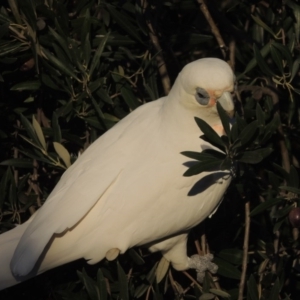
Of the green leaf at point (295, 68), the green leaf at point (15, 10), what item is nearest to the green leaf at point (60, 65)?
the green leaf at point (15, 10)

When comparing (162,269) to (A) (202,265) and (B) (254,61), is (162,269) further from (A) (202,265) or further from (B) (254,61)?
(B) (254,61)

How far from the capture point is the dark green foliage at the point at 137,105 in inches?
121

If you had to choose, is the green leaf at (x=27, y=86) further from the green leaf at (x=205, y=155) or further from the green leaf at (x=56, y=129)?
the green leaf at (x=205, y=155)

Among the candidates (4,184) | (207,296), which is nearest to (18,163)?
(4,184)

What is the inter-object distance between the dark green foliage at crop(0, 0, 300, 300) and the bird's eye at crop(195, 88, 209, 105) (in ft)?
0.38

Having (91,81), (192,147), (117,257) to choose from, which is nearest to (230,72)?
(192,147)

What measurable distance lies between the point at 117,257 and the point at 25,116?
671mm

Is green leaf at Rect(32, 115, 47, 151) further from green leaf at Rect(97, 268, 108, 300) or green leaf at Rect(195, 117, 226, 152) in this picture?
green leaf at Rect(195, 117, 226, 152)

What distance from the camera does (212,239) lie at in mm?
3381

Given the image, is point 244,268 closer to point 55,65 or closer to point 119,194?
point 119,194

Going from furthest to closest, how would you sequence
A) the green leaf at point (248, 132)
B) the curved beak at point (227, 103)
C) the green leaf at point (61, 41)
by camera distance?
the green leaf at point (61, 41) → the curved beak at point (227, 103) → the green leaf at point (248, 132)

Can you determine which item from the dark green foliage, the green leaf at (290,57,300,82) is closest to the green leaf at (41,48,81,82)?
the dark green foliage

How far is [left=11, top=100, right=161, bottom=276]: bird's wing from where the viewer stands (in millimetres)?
2949

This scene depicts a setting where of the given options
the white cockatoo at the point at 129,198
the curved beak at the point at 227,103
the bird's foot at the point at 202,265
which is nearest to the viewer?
the curved beak at the point at 227,103
